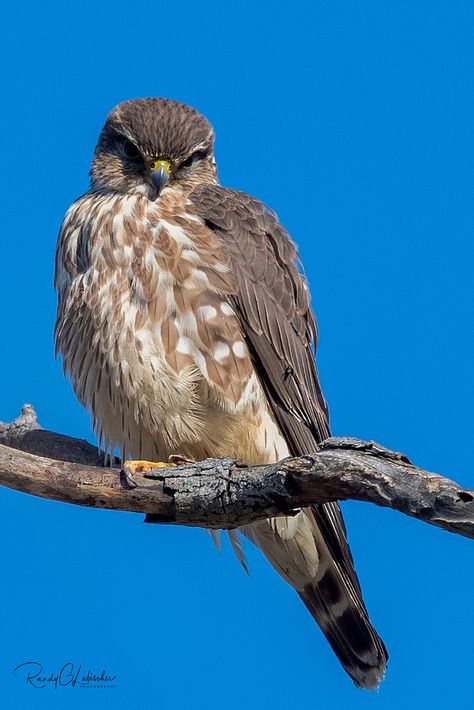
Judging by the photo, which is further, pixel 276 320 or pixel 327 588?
pixel 327 588

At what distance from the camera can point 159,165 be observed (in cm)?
552

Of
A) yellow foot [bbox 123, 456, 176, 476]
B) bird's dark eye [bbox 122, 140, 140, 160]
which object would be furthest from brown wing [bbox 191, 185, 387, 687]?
yellow foot [bbox 123, 456, 176, 476]

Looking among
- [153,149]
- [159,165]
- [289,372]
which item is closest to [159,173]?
[159,165]

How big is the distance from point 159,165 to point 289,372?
4.38 feet

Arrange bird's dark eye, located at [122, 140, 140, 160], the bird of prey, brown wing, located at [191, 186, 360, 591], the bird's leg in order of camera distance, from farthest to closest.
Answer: bird's dark eye, located at [122, 140, 140, 160] → brown wing, located at [191, 186, 360, 591] → the bird of prey → the bird's leg

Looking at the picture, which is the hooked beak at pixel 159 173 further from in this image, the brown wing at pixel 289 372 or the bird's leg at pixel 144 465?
the bird's leg at pixel 144 465

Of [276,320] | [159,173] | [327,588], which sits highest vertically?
[159,173]

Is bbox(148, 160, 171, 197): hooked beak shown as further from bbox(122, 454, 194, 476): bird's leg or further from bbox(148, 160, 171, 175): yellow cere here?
bbox(122, 454, 194, 476): bird's leg

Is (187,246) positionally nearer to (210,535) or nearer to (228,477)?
(228,477)

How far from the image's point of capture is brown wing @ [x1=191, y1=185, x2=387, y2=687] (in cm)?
531

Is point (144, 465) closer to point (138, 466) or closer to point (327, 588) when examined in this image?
point (138, 466)

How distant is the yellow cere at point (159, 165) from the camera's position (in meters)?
5.51

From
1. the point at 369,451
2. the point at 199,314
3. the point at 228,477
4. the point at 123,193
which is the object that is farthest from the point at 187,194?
the point at 369,451

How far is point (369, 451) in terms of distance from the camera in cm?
364
